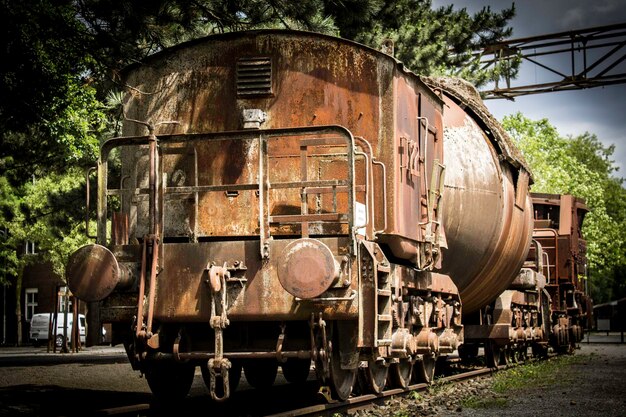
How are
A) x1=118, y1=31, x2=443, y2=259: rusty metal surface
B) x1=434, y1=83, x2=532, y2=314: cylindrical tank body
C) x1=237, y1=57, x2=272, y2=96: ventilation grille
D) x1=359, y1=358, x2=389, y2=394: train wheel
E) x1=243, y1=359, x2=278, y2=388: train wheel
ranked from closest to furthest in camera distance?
x1=118, y1=31, x2=443, y2=259: rusty metal surface, x1=237, y1=57, x2=272, y2=96: ventilation grille, x1=359, y1=358, x2=389, y2=394: train wheel, x1=243, y1=359, x2=278, y2=388: train wheel, x1=434, y1=83, x2=532, y2=314: cylindrical tank body

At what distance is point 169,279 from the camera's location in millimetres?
8102

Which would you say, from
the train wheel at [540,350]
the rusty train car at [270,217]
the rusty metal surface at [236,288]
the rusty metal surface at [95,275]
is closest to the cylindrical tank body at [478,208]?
the rusty train car at [270,217]

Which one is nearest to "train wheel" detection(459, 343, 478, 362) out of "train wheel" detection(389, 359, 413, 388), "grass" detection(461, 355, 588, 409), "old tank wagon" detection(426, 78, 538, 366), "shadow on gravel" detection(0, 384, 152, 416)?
"grass" detection(461, 355, 588, 409)

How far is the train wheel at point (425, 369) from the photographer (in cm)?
1153

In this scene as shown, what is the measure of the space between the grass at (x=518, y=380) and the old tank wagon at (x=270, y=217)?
0.95 metres

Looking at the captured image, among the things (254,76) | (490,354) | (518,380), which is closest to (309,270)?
(254,76)

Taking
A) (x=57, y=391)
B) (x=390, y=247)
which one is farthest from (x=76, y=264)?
(x=57, y=391)

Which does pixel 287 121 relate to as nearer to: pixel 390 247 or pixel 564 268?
pixel 390 247

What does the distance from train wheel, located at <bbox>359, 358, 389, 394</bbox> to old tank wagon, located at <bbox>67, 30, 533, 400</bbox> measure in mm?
31

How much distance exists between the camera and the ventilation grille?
894cm

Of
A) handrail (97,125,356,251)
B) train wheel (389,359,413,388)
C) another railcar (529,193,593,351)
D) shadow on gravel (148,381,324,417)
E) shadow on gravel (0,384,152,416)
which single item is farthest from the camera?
another railcar (529,193,593,351)

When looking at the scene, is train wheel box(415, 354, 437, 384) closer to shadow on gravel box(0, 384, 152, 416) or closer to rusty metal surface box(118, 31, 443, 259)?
rusty metal surface box(118, 31, 443, 259)

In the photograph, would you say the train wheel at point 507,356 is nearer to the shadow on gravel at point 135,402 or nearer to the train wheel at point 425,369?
the train wheel at point 425,369

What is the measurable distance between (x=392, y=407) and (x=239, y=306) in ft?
8.01
